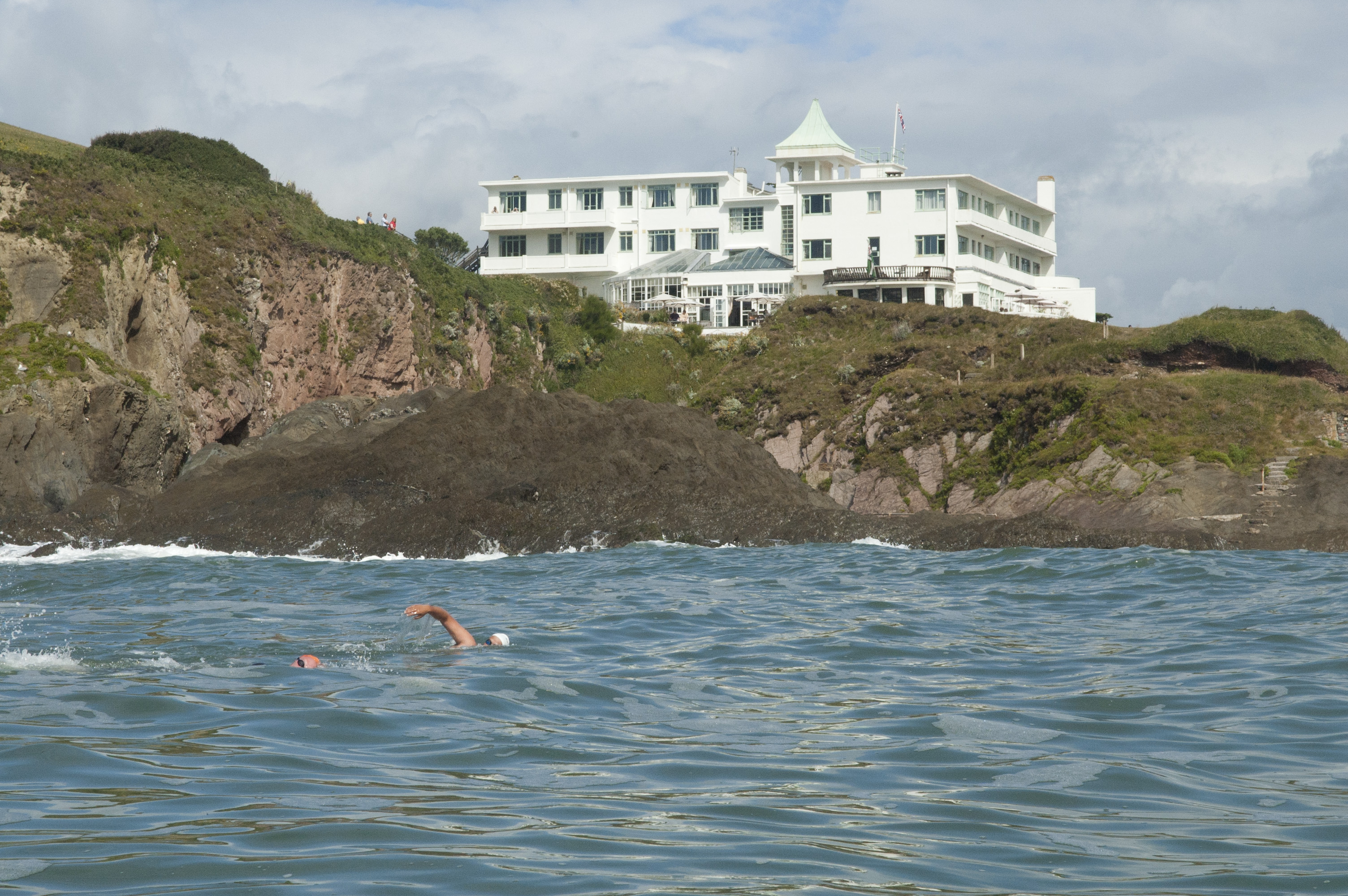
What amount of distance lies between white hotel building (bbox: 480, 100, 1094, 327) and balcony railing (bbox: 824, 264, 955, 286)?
0.09m

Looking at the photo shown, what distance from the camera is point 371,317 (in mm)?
52219

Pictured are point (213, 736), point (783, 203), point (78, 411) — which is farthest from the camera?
point (783, 203)

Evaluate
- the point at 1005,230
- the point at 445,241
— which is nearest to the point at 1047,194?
the point at 1005,230

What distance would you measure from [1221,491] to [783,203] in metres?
42.2

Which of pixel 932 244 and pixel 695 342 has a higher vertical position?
pixel 932 244

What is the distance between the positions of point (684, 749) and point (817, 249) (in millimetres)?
66048

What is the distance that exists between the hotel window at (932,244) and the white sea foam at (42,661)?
2444 inches

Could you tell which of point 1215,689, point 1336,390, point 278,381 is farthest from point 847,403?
point 1215,689

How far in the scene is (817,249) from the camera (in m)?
72.8

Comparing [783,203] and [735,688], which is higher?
[783,203]

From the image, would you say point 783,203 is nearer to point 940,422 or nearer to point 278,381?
point 940,422

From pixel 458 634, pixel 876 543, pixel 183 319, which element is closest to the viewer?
pixel 458 634

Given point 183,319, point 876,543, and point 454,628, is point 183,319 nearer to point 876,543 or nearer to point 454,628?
point 876,543

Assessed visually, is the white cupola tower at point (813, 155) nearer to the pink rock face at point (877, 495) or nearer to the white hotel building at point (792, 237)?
the white hotel building at point (792, 237)
